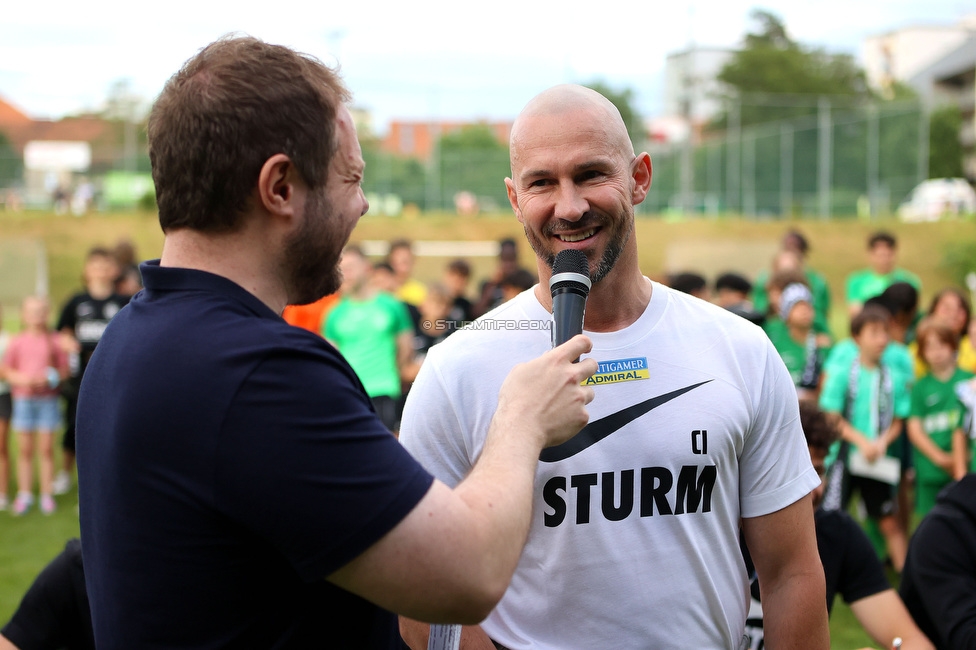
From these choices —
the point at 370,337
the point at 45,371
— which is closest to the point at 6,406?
the point at 45,371

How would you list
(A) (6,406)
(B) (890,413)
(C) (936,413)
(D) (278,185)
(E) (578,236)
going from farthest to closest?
(A) (6,406) < (B) (890,413) < (C) (936,413) < (E) (578,236) < (D) (278,185)

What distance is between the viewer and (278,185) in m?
1.52

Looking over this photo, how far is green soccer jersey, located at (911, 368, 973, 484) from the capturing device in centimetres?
638

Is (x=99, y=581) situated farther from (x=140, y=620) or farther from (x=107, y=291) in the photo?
(x=107, y=291)

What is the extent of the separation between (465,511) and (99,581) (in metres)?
0.68

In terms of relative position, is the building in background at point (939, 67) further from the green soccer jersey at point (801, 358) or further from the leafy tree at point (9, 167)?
the green soccer jersey at point (801, 358)

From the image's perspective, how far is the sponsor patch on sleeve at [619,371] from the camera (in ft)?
7.27

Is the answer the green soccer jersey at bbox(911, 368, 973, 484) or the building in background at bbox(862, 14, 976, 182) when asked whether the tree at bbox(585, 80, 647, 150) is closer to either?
the building in background at bbox(862, 14, 976, 182)

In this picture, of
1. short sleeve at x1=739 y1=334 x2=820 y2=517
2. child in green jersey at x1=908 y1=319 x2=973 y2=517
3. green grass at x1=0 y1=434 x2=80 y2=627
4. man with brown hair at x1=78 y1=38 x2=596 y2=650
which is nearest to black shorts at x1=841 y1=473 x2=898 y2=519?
child in green jersey at x1=908 y1=319 x2=973 y2=517

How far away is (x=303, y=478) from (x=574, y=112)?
1.27 meters

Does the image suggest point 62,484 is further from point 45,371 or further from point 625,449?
point 625,449

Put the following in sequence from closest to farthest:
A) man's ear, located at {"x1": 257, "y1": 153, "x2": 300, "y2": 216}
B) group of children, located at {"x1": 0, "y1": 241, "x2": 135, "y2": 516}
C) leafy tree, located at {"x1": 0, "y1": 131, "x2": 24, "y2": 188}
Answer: man's ear, located at {"x1": 257, "y1": 153, "x2": 300, "y2": 216} < group of children, located at {"x1": 0, "y1": 241, "x2": 135, "y2": 516} < leafy tree, located at {"x1": 0, "y1": 131, "x2": 24, "y2": 188}

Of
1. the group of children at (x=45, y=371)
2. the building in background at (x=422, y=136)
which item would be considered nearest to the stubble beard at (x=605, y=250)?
the group of children at (x=45, y=371)

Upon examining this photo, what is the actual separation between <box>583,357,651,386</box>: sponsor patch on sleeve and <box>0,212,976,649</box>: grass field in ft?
66.9
